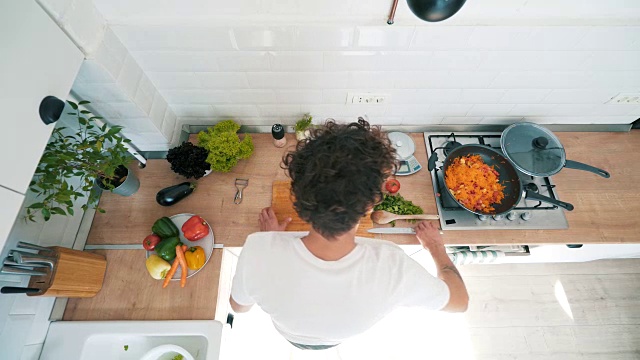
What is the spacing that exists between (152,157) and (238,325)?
90 centimetres

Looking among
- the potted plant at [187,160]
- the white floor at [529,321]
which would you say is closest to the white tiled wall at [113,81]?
the potted plant at [187,160]

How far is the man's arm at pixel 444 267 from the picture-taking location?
3.61 feet

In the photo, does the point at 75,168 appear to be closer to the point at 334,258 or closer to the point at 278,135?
the point at 278,135

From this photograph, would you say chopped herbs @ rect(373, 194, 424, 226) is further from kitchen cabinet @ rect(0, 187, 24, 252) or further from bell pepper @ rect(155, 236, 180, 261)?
kitchen cabinet @ rect(0, 187, 24, 252)

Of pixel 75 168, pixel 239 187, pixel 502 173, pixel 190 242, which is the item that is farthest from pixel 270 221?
pixel 502 173

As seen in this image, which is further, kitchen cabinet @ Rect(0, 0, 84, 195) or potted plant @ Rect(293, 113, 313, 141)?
potted plant @ Rect(293, 113, 313, 141)

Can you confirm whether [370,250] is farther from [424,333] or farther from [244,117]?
[424,333]

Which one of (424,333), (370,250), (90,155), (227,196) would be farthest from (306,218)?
(424,333)

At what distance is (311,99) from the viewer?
1379mm

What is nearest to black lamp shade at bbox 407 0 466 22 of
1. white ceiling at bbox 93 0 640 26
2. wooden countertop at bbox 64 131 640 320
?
white ceiling at bbox 93 0 640 26

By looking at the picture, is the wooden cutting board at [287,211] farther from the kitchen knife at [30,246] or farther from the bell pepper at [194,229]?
the kitchen knife at [30,246]

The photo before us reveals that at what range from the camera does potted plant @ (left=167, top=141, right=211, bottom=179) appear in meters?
1.28

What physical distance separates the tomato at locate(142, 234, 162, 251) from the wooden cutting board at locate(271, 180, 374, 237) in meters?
0.49

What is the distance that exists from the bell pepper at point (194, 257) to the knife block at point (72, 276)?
1.15ft
